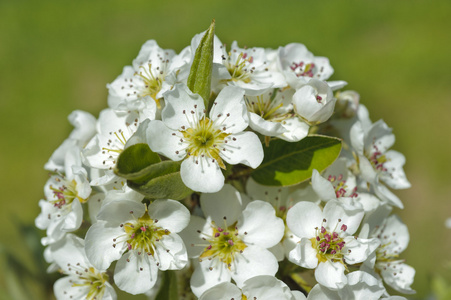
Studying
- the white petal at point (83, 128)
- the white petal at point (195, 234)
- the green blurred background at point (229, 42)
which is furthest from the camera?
the green blurred background at point (229, 42)

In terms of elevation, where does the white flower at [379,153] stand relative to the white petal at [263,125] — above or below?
below

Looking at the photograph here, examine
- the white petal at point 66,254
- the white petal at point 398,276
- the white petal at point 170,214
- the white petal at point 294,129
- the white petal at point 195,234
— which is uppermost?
the white petal at point 294,129

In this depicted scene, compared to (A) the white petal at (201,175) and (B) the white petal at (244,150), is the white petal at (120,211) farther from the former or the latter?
(B) the white petal at (244,150)

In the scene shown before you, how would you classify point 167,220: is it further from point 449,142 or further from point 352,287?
point 449,142

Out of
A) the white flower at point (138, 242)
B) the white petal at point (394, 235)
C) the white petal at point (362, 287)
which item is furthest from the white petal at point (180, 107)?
the white petal at point (394, 235)

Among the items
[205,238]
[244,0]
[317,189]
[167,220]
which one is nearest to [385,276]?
[317,189]

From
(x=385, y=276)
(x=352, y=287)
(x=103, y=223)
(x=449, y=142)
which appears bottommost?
(x=449, y=142)

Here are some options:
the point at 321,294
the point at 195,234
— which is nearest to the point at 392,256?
the point at 321,294
